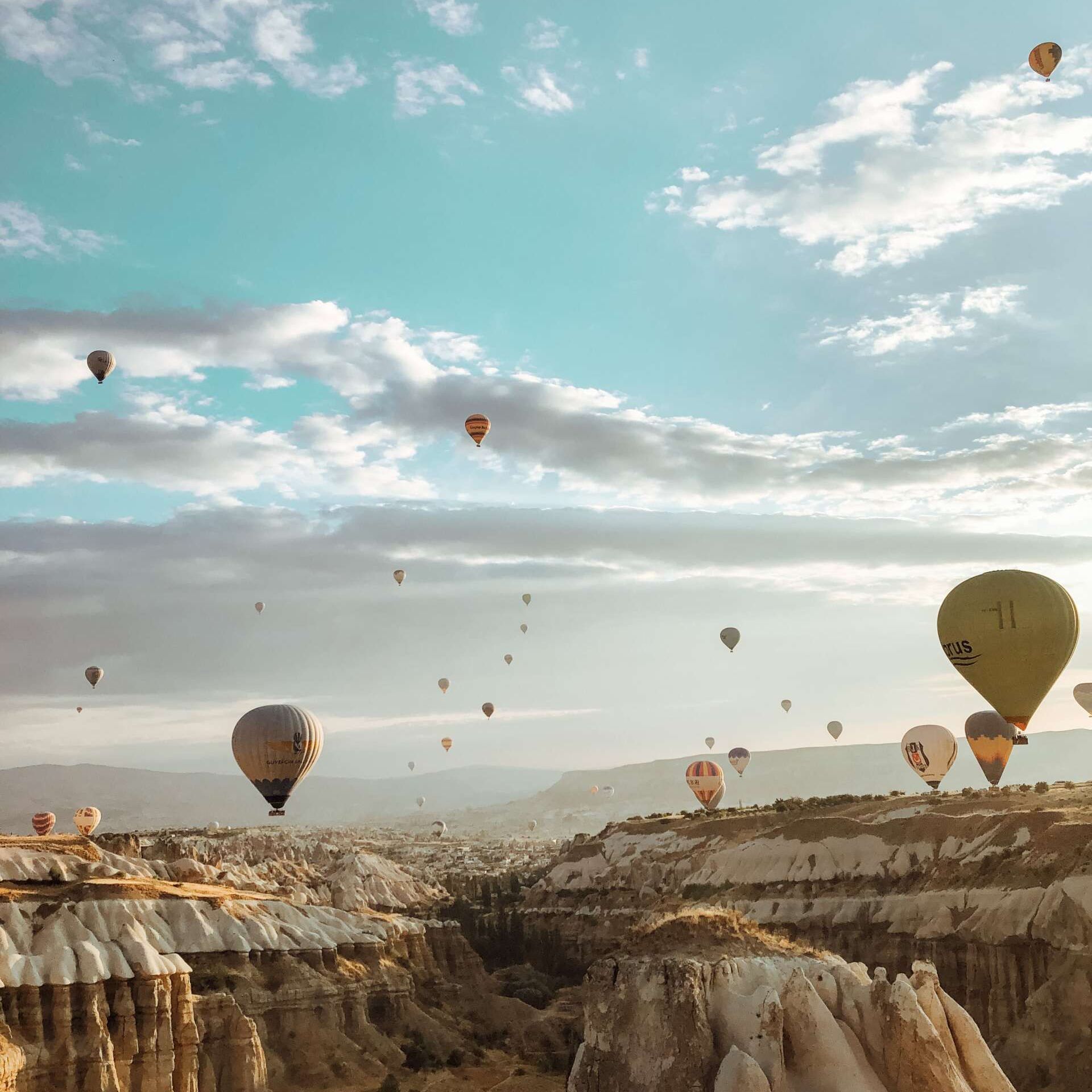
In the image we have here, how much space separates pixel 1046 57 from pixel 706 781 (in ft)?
227

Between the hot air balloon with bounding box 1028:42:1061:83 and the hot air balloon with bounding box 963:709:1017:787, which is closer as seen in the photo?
the hot air balloon with bounding box 1028:42:1061:83

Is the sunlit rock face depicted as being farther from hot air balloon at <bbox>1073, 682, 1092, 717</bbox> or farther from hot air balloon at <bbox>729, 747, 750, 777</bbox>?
hot air balloon at <bbox>729, 747, 750, 777</bbox>

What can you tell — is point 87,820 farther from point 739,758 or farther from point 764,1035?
point 764,1035

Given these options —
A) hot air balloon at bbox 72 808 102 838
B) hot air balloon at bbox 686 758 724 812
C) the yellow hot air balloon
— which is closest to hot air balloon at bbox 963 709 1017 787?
hot air balloon at bbox 686 758 724 812

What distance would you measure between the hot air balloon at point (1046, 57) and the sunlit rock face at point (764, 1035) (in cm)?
4991

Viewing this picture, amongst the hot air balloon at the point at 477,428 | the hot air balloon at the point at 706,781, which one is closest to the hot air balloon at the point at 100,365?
the hot air balloon at the point at 477,428

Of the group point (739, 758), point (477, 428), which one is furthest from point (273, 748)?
point (739, 758)

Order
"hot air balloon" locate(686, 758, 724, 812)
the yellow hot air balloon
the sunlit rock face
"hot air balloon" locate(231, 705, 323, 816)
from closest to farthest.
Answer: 1. the sunlit rock face
2. the yellow hot air balloon
3. "hot air balloon" locate(231, 705, 323, 816)
4. "hot air balloon" locate(686, 758, 724, 812)

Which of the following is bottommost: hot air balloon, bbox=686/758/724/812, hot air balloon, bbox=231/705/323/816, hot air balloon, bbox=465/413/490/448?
hot air balloon, bbox=686/758/724/812

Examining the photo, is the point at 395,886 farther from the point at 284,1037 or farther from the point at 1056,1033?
the point at 1056,1033

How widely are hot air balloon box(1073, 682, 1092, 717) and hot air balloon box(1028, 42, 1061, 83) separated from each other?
46810mm

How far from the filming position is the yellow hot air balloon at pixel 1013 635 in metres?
53.4

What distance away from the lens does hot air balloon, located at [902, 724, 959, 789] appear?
3676 inches

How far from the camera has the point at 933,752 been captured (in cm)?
9381
